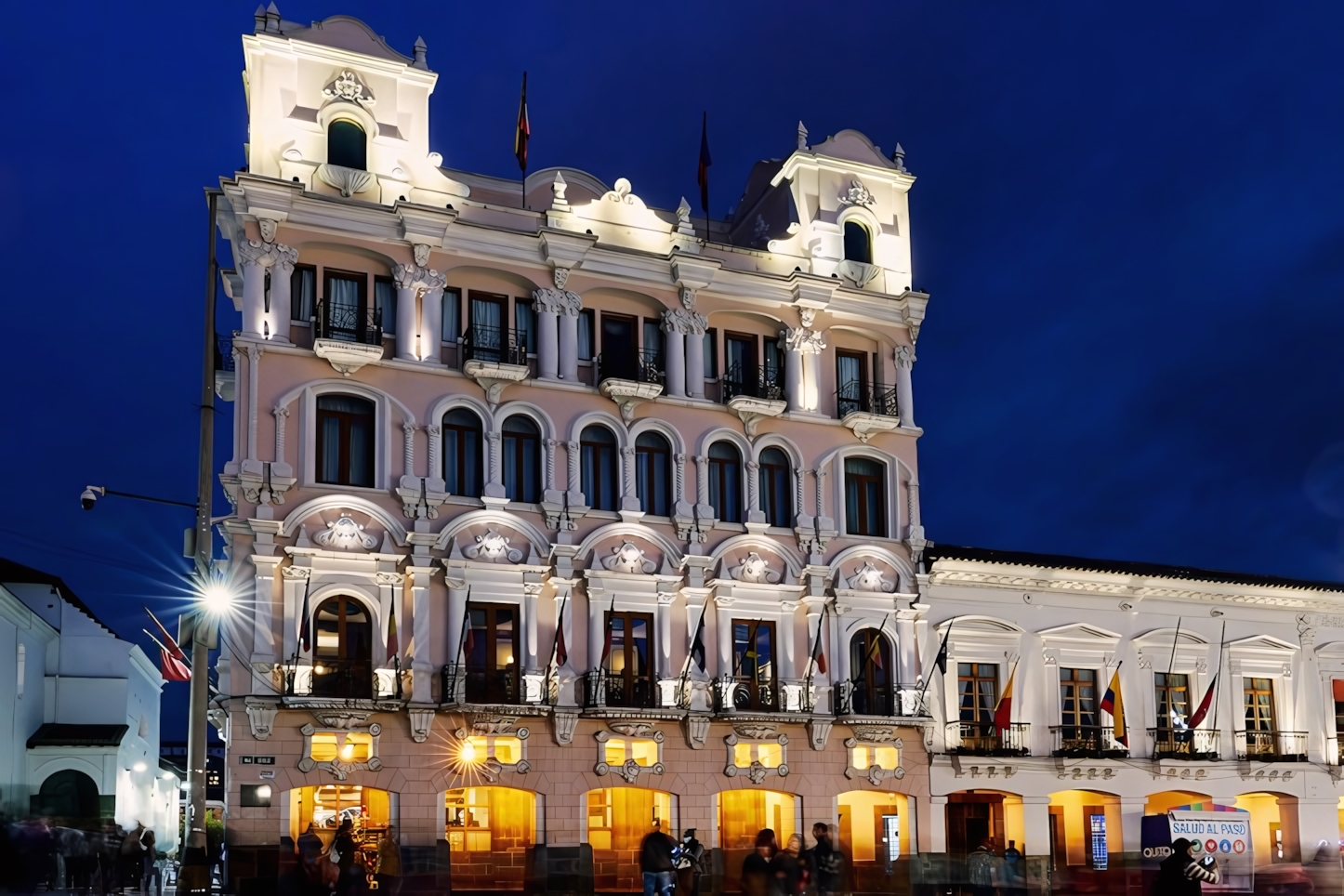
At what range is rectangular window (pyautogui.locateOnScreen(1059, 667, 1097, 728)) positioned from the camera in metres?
45.8

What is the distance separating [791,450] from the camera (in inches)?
1706

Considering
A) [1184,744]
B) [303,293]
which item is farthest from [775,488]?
[1184,744]

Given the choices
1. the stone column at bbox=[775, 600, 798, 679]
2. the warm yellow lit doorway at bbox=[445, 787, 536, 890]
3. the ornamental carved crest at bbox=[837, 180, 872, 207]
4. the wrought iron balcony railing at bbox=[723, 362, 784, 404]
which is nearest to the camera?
the warm yellow lit doorway at bbox=[445, 787, 536, 890]

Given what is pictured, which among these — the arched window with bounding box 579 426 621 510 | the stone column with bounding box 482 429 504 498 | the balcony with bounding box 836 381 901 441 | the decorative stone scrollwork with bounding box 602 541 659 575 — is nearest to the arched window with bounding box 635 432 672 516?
the arched window with bounding box 579 426 621 510

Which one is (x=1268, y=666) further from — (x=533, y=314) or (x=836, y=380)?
(x=533, y=314)

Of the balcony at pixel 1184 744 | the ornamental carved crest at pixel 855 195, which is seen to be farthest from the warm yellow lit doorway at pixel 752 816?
the ornamental carved crest at pixel 855 195

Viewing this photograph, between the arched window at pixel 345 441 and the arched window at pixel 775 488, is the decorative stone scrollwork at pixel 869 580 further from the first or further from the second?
the arched window at pixel 345 441

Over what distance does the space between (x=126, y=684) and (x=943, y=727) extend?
108 feet

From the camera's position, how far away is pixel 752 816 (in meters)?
41.4

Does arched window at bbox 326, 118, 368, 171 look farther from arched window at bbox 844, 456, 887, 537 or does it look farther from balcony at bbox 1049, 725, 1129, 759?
balcony at bbox 1049, 725, 1129, 759

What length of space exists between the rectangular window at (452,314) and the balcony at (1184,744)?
23270mm

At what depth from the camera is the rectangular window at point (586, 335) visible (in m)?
41.7

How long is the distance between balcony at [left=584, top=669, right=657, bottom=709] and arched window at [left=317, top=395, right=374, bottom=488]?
732 cm

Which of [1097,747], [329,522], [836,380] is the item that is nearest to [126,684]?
[329,522]
